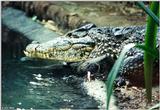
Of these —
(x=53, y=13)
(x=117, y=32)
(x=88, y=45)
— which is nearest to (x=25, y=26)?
(x=53, y=13)

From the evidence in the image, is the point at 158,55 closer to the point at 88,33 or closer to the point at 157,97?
the point at 157,97

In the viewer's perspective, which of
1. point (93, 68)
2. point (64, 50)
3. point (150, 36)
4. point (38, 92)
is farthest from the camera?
point (64, 50)

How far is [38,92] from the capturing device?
A: 3.41m

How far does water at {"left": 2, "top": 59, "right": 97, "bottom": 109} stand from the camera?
10.3 ft

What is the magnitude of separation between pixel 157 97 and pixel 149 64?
0.47 meters

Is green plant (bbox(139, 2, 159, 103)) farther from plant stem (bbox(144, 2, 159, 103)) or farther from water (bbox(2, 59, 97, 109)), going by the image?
water (bbox(2, 59, 97, 109))

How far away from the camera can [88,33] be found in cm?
458

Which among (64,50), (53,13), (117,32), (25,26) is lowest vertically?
(64,50)

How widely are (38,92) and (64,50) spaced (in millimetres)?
1034

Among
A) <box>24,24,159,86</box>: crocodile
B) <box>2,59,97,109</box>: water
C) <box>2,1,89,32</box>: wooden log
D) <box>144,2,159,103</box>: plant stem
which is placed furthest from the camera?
<box>2,1,89,32</box>: wooden log

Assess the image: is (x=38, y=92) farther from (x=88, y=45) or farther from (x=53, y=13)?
(x=53, y=13)

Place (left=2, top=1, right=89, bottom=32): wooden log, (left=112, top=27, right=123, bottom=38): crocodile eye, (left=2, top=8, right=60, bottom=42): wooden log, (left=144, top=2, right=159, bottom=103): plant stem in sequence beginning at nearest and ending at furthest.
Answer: (left=144, top=2, right=159, bottom=103): plant stem
(left=112, top=27, right=123, bottom=38): crocodile eye
(left=2, top=8, right=60, bottom=42): wooden log
(left=2, top=1, right=89, bottom=32): wooden log

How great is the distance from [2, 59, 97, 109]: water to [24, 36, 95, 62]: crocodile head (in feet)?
1.01

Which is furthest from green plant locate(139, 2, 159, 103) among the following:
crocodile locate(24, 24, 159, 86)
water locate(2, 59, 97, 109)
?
crocodile locate(24, 24, 159, 86)
